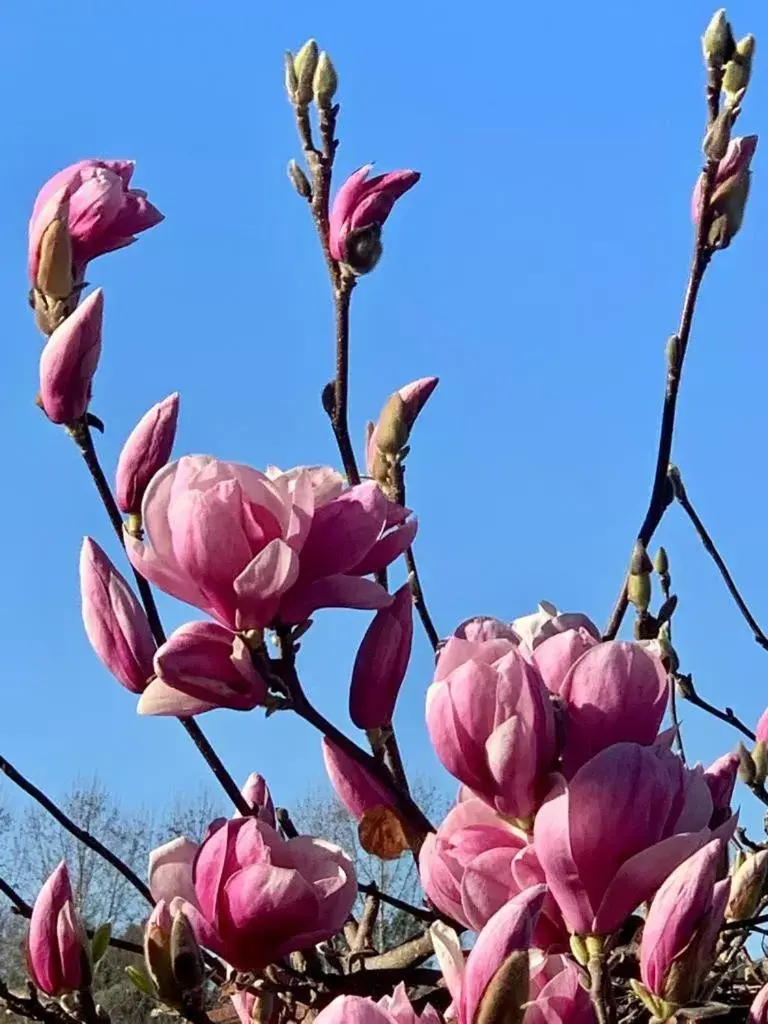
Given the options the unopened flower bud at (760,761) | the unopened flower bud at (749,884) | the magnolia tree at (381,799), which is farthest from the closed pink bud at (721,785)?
the unopened flower bud at (760,761)

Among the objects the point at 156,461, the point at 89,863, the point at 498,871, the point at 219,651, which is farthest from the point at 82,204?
the point at 89,863

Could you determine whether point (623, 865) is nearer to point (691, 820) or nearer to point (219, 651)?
point (691, 820)

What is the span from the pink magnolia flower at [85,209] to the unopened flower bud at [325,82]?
0.93 feet

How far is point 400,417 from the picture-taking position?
2.63 ft

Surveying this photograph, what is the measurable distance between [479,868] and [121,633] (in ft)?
0.70

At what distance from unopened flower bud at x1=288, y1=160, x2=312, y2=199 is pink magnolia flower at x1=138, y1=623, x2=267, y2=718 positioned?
22.7 inches

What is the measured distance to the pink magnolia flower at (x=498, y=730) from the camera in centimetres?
42

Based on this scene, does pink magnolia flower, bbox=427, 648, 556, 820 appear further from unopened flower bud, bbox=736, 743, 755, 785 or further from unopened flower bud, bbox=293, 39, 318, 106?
unopened flower bud, bbox=293, 39, 318, 106

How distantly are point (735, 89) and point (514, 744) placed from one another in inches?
27.4

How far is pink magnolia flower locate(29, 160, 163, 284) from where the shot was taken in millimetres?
715

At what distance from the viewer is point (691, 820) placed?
0.42 metres

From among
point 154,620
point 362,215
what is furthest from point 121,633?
point 362,215

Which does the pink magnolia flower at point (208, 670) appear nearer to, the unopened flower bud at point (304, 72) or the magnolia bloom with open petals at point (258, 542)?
the magnolia bloom with open petals at point (258, 542)

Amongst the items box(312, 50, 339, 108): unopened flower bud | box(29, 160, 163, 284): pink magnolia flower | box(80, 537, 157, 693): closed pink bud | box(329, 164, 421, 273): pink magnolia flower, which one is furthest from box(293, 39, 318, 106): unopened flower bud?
box(80, 537, 157, 693): closed pink bud
